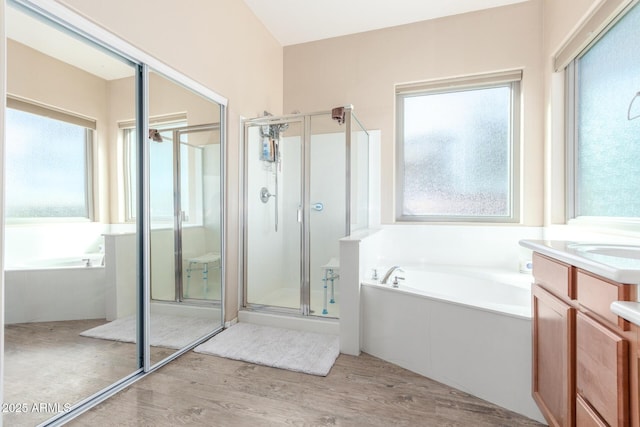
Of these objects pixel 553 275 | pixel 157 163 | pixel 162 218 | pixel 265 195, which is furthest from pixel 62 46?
pixel 553 275

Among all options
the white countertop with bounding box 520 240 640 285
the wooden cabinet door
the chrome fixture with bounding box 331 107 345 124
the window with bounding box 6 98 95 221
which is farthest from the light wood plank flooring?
the chrome fixture with bounding box 331 107 345 124

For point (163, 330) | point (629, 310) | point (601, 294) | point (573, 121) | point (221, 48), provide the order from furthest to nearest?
1. point (221, 48)
2. point (573, 121)
3. point (163, 330)
4. point (601, 294)
5. point (629, 310)

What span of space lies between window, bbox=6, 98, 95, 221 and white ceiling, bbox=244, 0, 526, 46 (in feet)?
7.01

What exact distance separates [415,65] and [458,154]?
3.27 feet

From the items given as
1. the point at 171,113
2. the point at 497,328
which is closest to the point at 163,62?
the point at 171,113

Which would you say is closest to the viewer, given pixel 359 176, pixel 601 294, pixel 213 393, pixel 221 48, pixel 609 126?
pixel 601 294

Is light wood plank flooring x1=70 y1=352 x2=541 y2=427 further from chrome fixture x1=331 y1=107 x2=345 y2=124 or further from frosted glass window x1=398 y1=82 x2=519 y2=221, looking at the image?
chrome fixture x1=331 y1=107 x2=345 y2=124

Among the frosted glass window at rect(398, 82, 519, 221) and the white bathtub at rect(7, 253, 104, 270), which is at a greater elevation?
the frosted glass window at rect(398, 82, 519, 221)

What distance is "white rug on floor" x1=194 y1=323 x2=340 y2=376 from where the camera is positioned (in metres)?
2.07

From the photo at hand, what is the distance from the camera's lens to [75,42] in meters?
1.58

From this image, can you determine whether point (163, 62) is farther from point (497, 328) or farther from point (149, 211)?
point (497, 328)

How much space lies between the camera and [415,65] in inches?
124

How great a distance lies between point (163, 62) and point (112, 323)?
1.64 meters

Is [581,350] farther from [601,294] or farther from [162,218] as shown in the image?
[162,218]
